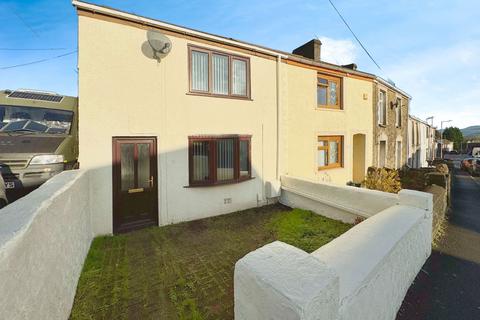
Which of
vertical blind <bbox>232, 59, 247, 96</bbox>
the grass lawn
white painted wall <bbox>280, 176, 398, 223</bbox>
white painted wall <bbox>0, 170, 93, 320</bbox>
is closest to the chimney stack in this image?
vertical blind <bbox>232, 59, 247, 96</bbox>

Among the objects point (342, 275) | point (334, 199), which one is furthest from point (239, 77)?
point (342, 275)

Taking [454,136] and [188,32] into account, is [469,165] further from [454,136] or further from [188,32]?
[454,136]

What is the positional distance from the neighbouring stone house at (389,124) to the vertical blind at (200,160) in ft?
33.8

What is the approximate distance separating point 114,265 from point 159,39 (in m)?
5.31

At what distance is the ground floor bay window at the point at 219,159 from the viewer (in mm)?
6840

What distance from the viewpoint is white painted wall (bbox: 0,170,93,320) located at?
1.61m

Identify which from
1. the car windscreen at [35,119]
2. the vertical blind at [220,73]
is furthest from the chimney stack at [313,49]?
the car windscreen at [35,119]

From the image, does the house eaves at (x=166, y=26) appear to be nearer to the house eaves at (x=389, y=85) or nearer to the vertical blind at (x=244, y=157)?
the vertical blind at (x=244, y=157)

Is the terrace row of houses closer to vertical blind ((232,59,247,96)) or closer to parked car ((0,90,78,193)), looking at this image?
vertical blind ((232,59,247,96))

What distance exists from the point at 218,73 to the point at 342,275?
6564 mm

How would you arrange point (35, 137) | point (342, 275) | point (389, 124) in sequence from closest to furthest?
point (342, 275) < point (35, 137) < point (389, 124)

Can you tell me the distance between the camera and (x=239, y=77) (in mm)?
7699

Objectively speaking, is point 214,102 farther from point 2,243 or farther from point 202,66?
point 2,243

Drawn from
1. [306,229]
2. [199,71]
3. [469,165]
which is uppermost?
[199,71]
